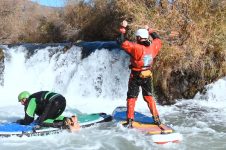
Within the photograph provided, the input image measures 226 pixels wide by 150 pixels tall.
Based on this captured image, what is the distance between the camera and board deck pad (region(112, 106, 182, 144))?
700 cm

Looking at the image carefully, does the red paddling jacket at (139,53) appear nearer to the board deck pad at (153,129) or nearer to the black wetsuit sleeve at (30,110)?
the board deck pad at (153,129)

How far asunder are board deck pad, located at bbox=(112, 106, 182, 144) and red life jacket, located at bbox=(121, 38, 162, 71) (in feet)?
3.26

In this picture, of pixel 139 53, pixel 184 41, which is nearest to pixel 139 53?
pixel 139 53

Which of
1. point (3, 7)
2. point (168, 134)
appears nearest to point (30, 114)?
point (168, 134)

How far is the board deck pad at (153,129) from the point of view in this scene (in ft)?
23.0

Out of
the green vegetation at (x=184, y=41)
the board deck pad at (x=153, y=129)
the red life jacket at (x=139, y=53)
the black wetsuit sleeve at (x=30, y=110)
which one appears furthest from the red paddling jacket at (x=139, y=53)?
the green vegetation at (x=184, y=41)

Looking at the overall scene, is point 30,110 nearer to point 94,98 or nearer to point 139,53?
point 139,53

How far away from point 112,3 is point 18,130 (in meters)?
11.2

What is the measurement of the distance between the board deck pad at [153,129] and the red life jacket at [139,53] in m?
0.99

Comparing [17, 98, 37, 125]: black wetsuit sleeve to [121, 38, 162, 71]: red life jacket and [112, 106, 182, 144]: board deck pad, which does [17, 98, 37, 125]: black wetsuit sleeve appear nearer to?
[112, 106, 182, 144]: board deck pad

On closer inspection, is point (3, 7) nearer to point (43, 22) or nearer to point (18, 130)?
point (43, 22)

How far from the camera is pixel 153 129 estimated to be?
289 inches

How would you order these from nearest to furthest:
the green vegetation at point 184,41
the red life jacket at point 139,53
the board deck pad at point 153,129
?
the board deck pad at point 153,129 → the red life jacket at point 139,53 → the green vegetation at point 184,41

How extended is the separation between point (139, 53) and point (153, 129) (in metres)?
1.27
